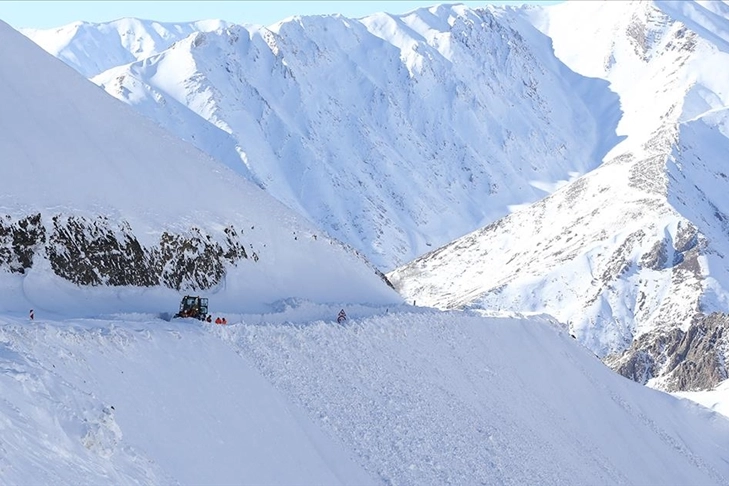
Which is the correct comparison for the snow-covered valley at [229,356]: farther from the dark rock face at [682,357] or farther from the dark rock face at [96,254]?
the dark rock face at [682,357]

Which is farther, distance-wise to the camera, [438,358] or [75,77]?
[75,77]

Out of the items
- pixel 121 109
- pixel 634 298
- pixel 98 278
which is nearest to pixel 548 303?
pixel 634 298

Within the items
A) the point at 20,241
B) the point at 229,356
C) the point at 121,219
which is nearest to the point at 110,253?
the point at 121,219

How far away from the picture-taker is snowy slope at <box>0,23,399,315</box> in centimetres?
4053

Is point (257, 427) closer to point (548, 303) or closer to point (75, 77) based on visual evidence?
point (75, 77)

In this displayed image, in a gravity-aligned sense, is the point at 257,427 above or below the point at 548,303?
above

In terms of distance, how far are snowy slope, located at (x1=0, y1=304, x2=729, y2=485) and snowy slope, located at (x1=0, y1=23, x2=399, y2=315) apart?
420 cm

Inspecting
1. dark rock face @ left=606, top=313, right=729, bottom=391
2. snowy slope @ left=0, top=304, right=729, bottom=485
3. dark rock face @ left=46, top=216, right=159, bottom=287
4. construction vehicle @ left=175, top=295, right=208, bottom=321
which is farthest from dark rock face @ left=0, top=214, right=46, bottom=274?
dark rock face @ left=606, top=313, right=729, bottom=391

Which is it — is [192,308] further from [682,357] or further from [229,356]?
[682,357]

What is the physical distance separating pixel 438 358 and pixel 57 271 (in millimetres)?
16698

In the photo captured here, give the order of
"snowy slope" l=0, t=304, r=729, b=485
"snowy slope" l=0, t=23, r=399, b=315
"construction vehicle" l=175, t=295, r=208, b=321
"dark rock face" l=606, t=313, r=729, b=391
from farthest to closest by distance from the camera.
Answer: "dark rock face" l=606, t=313, r=729, b=391, "snowy slope" l=0, t=23, r=399, b=315, "construction vehicle" l=175, t=295, r=208, b=321, "snowy slope" l=0, t=304, r=729, b=485

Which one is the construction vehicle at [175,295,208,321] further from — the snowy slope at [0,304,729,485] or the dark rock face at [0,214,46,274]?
the dark rock face at [0,214,46,274]

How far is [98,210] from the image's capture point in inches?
1746

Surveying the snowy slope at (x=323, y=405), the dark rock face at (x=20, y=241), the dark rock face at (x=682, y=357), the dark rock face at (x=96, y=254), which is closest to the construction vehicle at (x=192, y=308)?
A: the snowy slope at (x=323, y=405)
